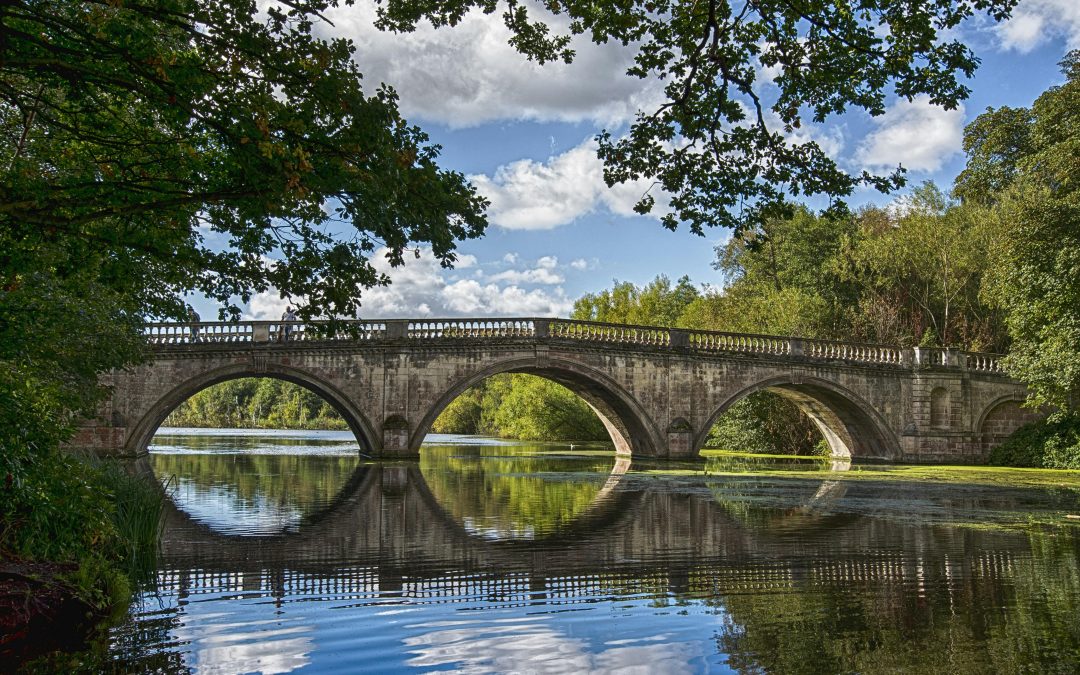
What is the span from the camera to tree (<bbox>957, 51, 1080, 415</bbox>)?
24094mm

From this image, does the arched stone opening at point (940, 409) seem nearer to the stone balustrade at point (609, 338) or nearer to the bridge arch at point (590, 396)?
the stone balustrade at point (609, 338)

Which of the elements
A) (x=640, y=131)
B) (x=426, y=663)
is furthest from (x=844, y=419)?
(x=426, y=663)

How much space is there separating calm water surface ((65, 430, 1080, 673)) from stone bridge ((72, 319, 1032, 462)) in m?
10.9

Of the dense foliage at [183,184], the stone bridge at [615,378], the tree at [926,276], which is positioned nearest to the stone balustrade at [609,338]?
the stone bridge at [615,378]

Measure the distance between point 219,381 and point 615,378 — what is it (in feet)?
42.4

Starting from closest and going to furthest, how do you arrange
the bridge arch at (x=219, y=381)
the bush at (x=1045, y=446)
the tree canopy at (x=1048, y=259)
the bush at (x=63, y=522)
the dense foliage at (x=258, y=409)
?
the bush at (x=63, y=522) < the tree canopy at (x=1048, y=259) < the bridge arch at (x=219, y=381) < the bush at (x=1045, y=446) < the dense foliage at (x=258, y=409)

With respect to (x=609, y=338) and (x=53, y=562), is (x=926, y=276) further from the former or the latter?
(x=53, y=562)

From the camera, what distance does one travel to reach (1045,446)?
29.3m

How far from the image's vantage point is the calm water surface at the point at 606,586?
19.0ft

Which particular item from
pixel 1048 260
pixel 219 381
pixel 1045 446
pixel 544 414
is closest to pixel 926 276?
pixel 1045 446

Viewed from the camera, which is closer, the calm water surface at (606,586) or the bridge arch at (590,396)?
the calm water surface at (606,586)

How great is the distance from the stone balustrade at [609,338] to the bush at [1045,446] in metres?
3.02

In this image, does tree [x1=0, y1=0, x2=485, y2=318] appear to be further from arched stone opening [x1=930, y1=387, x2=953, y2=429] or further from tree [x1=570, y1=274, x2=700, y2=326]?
tree [x1=570, y1=274, x2=700, y2=326]

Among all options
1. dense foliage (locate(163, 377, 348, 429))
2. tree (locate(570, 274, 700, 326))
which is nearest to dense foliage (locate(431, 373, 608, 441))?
tree (locate(570, 274, 700, 326))
